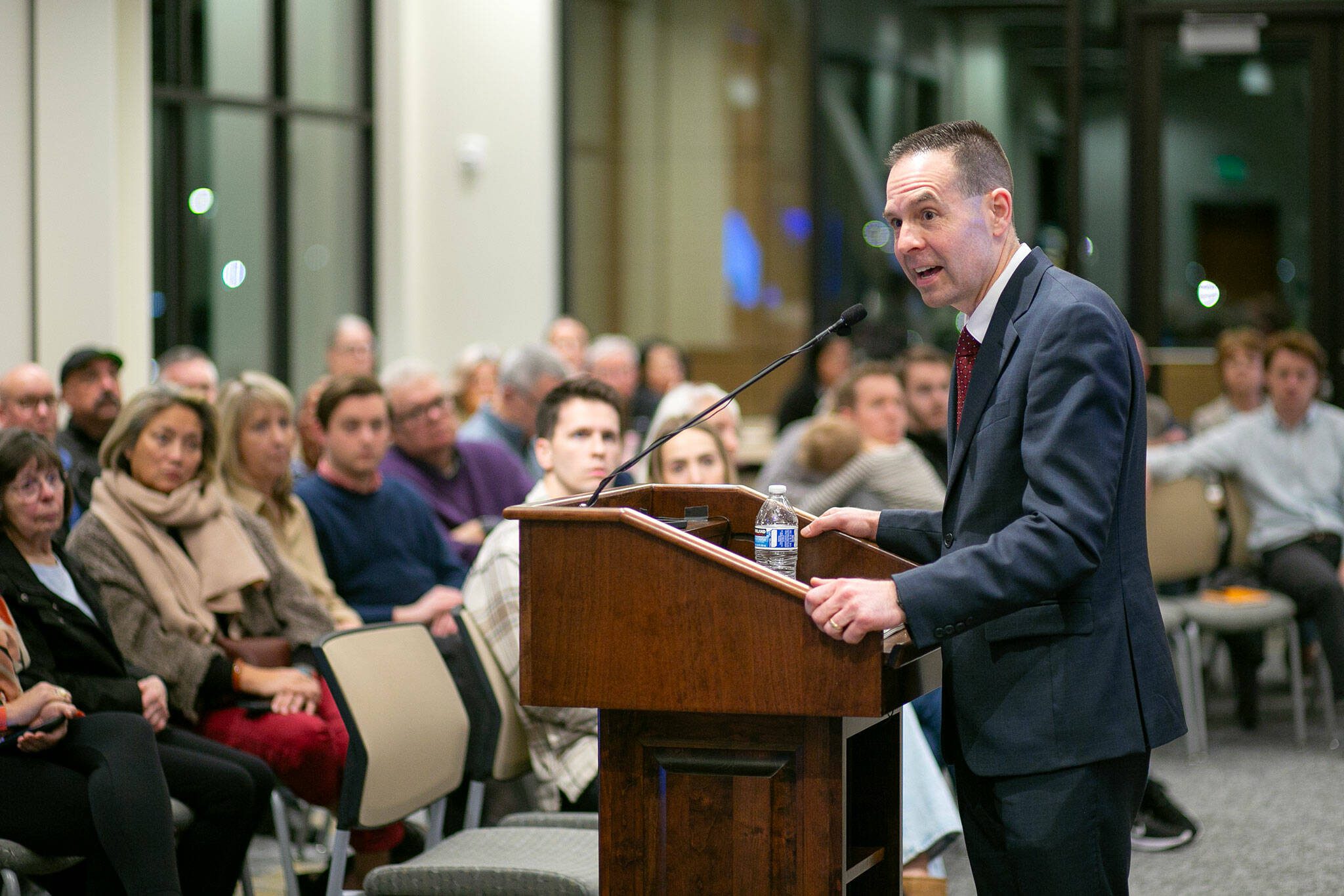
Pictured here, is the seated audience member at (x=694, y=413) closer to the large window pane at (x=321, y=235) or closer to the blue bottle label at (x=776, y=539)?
the blue bottle label at (x=776, y=539)

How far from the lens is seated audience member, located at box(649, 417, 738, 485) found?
393 cm

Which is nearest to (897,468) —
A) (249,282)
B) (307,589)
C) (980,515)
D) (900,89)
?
(307,589)

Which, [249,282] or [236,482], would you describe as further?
[249,282]

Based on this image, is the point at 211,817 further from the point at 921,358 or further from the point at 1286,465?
the point at 1286,465

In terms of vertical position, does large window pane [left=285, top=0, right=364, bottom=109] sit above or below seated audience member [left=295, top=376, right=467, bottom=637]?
above

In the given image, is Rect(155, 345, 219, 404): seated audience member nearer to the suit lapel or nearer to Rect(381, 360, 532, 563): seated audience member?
Rect(381, 360, 532, 563): seated audience member

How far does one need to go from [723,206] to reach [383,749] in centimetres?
714

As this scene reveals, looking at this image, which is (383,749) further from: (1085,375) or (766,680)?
(1085,375)

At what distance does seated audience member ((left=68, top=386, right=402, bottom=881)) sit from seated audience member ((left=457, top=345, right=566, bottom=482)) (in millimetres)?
2021

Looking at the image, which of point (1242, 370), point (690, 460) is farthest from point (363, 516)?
point (1242, 370)

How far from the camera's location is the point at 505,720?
3172mm

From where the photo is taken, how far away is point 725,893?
6.75 feet

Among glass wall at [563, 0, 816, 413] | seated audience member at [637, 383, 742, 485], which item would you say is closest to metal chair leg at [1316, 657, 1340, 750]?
seated audience member at [637, 383, 742, 485]

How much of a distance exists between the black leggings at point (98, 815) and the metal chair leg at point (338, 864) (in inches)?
14.7
